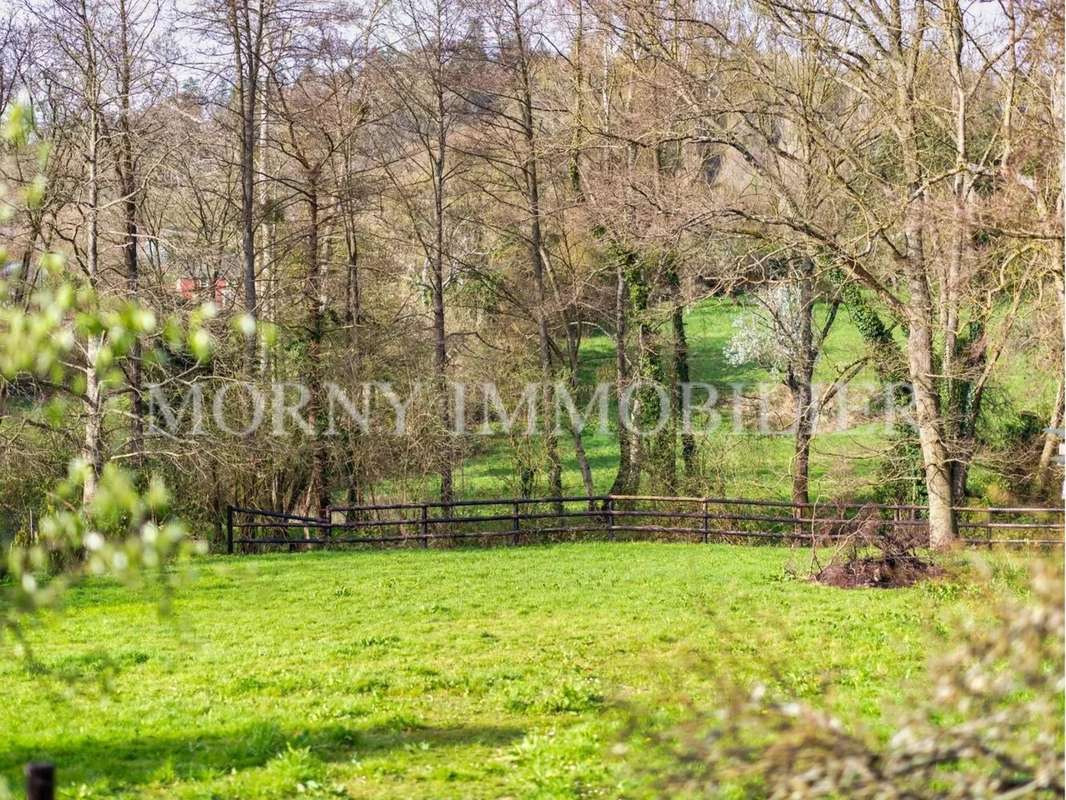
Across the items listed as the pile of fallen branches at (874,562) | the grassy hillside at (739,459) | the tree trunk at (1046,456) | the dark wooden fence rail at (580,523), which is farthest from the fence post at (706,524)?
the tree trunk at (1046,456)

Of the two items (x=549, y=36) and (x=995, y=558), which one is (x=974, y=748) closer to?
(x=995, y=558)

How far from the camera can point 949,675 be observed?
3426 mm

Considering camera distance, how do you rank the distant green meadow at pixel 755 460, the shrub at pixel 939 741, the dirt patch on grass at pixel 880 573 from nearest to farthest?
the shrub at pixel 939 741
the dirt patch on grass at pixel 880 573
the distant green meadow at pixel 755 460

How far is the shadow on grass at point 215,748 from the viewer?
7828mm

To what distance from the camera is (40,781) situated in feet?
12.9

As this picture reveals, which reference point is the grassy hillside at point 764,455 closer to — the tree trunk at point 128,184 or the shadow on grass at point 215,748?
the tree trunk at point 128,184

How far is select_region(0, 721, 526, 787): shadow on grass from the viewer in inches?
308

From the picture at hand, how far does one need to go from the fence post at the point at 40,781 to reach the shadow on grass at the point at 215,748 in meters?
3.88

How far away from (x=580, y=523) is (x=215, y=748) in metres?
16.6

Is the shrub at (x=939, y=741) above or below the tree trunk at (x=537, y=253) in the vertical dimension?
below

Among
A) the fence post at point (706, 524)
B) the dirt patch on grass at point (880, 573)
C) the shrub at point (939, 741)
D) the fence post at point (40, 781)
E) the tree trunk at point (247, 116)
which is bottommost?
the dirt patch on grass at point (880, 573)

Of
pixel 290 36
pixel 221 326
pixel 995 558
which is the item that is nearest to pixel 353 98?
pixel 290 36

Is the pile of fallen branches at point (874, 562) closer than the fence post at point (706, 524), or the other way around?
the pile of fallen branches at point (874, 562)

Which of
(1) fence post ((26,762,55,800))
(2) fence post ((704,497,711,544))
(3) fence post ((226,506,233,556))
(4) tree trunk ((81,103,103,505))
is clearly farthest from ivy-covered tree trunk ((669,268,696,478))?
(1) fence post ((26,762,55,800))
